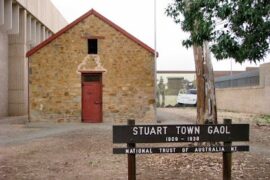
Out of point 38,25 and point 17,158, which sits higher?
point 38,25

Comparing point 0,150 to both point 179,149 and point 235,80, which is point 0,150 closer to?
point 179,149

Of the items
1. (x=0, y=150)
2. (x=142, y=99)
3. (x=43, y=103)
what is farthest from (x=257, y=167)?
(x=43, y=103)

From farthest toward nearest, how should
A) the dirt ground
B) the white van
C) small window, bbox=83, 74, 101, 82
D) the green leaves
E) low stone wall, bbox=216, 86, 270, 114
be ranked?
the white van, low stone wall, bbox=216, 86, 270, 114, small window, bbox=83, 74, 101, 82, the dirt ground, the green leaves

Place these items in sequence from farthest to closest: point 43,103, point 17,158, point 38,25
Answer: point 38,25 → point 43,103 → point 17,158

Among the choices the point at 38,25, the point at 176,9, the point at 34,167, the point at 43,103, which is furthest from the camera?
the point at 38,25

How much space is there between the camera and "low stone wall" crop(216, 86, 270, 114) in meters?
37.1

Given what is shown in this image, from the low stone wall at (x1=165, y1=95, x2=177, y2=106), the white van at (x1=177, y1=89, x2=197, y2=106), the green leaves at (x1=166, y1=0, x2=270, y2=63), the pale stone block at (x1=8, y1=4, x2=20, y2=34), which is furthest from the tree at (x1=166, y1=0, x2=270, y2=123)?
the low stone wall at (x1=165, y1=95, x2=177, y2=106)

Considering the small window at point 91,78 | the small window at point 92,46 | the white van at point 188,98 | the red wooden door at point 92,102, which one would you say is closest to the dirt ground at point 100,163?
the red wooden door at point 92,102

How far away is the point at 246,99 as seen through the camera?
42219 mm

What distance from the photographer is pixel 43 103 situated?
1061 inches

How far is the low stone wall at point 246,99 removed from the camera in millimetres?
37062

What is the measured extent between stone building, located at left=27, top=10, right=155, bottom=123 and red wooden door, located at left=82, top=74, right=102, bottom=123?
6 cm

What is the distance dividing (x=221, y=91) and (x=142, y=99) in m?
26.7

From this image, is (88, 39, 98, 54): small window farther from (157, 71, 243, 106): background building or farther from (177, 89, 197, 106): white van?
(157, 71, 243, 106): background building
